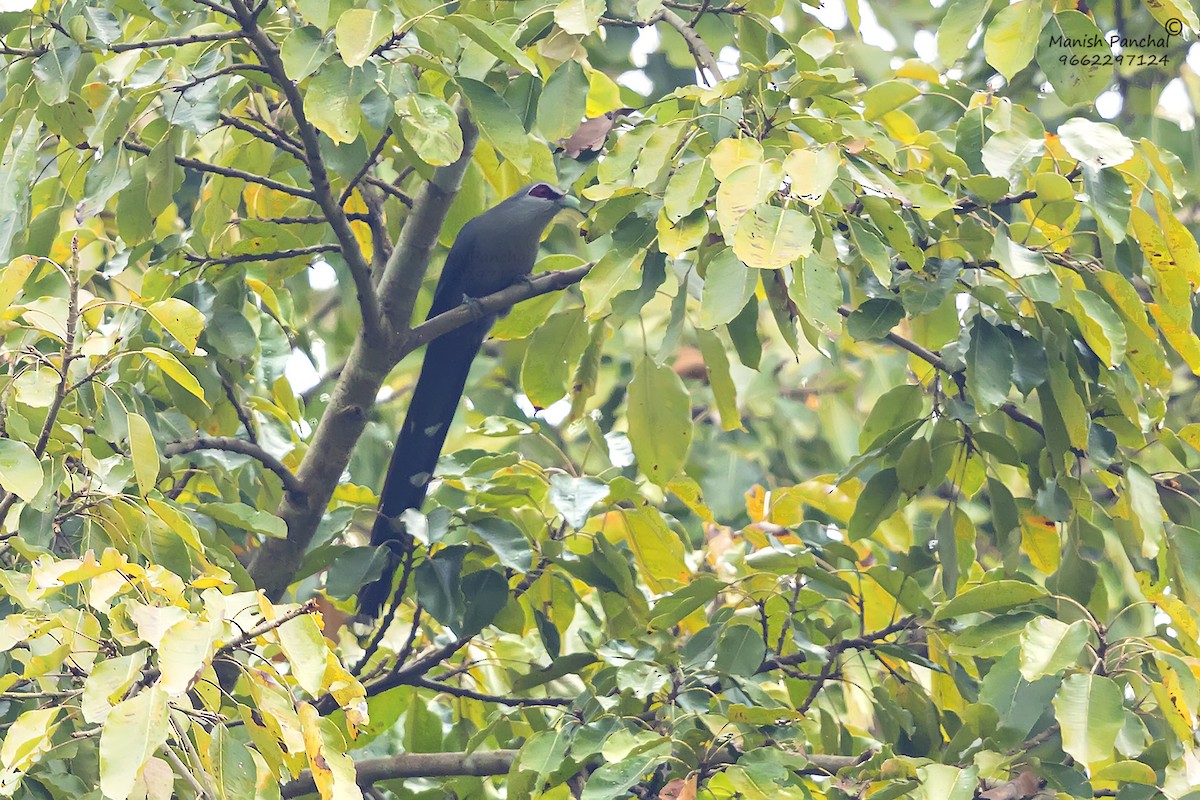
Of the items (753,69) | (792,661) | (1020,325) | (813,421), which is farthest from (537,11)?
(813,421)

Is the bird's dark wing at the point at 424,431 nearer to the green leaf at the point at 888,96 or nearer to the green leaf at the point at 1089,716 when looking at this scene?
the green leaf at the point at 888,96

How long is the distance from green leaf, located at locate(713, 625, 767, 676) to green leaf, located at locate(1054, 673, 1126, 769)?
800 mm

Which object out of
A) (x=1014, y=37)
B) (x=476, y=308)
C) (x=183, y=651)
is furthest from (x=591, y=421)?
(x=183, y=651)

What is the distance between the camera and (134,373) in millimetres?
2742

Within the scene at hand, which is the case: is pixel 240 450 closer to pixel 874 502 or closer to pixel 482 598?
pixel 482 598

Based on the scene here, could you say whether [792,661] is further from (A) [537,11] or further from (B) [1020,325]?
(A) [537,11]

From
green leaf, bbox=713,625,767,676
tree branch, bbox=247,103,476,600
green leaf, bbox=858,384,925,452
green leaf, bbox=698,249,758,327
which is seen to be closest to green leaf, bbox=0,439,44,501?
green leaf, bbox=698,249,758,327

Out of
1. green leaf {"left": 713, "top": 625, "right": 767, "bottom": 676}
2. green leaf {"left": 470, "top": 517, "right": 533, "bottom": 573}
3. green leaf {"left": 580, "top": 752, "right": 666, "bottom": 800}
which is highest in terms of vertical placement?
green leaf {"left": 580, "top": 752, "right": 666, "bottom": 800}

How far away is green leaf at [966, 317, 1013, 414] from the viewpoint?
7.51 ft

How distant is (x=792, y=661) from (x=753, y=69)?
4.60 feet

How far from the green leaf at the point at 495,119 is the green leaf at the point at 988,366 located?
3.10 feet

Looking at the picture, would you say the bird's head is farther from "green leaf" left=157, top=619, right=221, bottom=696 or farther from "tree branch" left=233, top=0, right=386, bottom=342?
"green leaf" left=157, top=619, right=221, bottom=696

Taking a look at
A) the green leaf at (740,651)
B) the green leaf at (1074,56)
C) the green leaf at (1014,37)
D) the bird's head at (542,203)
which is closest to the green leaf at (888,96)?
the green leaf at (1014,37)

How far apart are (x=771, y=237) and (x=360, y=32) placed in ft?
2.55
